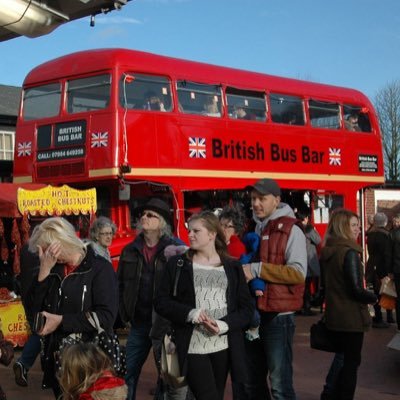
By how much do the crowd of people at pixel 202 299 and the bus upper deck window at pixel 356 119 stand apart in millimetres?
10015

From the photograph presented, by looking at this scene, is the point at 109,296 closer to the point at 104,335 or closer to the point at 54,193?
the point at 104,335

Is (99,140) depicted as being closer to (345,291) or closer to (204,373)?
(345,291)

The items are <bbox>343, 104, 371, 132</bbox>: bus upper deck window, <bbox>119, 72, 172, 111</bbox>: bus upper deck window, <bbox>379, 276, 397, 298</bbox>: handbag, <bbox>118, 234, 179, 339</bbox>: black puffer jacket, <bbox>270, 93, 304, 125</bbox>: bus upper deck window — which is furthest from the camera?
<bbox>343, 104, 371, 132</bbox>: bus upper deck window

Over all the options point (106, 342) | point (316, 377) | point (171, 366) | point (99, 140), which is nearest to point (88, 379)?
point (106, 342)

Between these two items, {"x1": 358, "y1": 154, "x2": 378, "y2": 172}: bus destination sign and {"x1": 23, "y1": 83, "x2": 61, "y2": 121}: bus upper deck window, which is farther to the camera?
{"x1": 358, "y1": 154, "x2": 378, "y2": 172}: bus destination sign

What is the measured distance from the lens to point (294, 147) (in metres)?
14.5

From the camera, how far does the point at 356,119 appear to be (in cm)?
1605

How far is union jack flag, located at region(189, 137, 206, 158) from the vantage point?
12.5 m

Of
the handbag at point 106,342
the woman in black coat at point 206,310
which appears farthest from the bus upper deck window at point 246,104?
the handbag at point 106,342

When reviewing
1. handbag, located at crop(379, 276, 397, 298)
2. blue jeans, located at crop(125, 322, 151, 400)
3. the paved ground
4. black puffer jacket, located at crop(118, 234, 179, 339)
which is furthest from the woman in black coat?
handbag, located at crop(379, 276, 397, 298)

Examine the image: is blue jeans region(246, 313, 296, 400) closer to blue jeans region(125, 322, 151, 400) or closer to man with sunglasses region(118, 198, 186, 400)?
man with sunglasses region(118, 198, 186, 400)

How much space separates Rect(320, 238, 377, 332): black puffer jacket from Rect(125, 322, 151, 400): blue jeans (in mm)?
1435

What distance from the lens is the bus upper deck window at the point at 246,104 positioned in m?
13.4

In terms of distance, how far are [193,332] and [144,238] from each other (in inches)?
54.3
